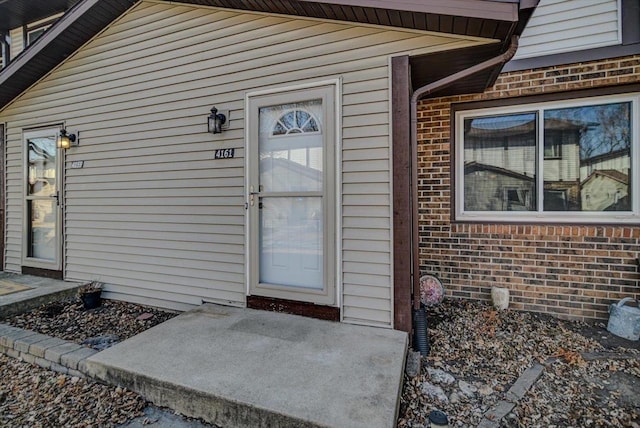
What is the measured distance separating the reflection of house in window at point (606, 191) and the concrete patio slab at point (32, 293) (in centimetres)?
644

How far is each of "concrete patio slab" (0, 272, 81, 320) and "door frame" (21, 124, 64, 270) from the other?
7.6 inches

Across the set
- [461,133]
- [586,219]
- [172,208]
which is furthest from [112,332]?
[586,219]

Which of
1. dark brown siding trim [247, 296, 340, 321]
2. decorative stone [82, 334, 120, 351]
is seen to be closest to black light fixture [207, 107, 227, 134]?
dark brown siding trim [247, 296, 340, 321]

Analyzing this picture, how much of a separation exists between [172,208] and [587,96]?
490 centimetres

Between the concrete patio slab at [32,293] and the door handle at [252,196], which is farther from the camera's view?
the concrete patio slab at [32,293]

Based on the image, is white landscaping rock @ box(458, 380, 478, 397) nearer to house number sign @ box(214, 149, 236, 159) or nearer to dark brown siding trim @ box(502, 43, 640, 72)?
house number sign @ box(214, 149, 236, 159)

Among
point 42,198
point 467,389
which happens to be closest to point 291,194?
point 467,389

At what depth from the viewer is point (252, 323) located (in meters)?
3.09

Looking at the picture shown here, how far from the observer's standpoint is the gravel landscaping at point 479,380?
214cm

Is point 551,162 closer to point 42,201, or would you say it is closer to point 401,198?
point 401,198

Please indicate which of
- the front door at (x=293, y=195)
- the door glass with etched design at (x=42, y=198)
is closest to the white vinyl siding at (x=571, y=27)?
the front door at (x=293, y=195)

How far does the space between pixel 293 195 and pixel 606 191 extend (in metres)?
3.38

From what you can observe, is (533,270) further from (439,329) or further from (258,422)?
(258,422)

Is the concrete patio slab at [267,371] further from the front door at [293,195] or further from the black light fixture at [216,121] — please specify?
the black light fixture at [216,121]
